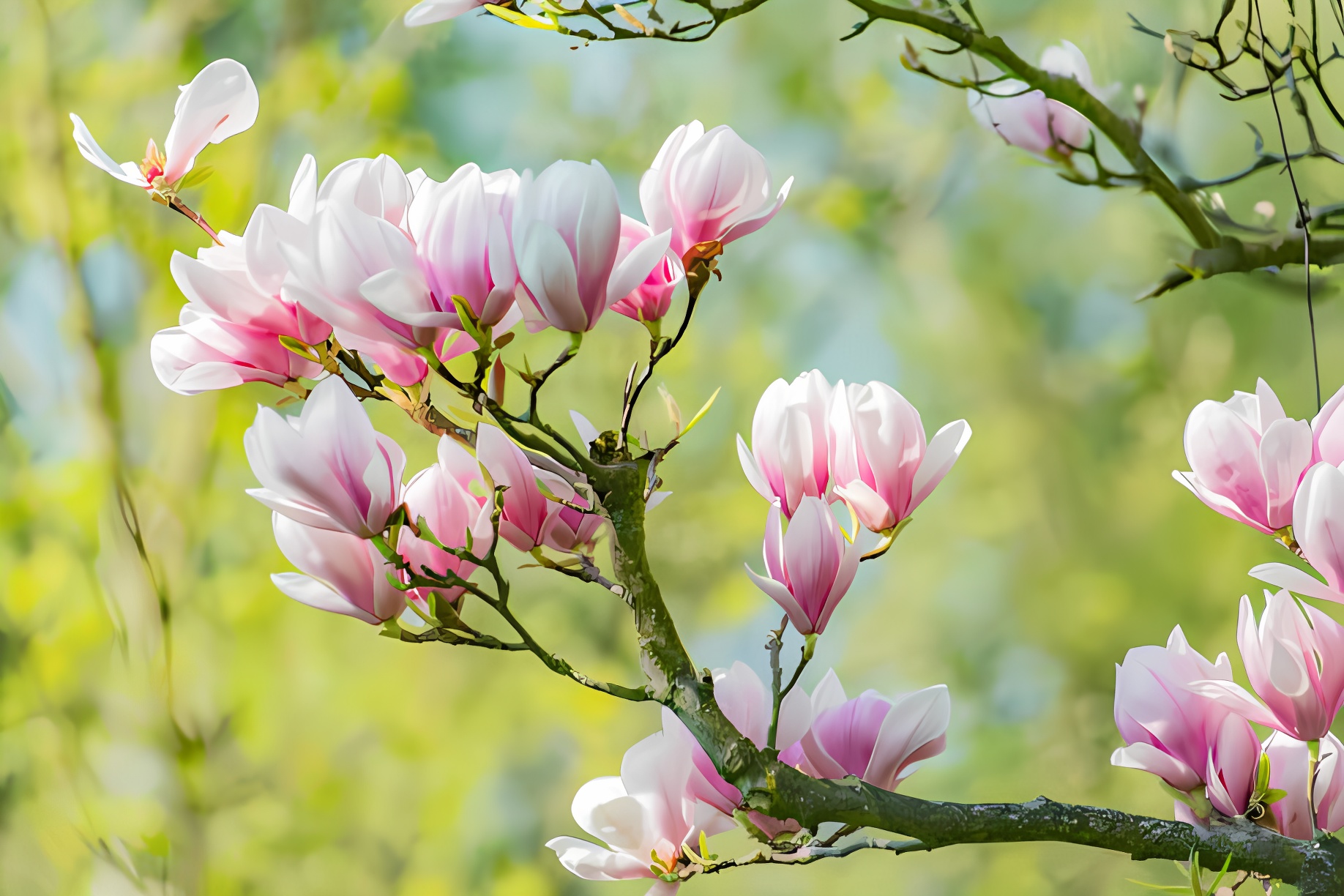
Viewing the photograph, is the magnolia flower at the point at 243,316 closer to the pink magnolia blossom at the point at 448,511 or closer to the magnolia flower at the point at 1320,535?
the pink magnolia blossom at the point at 448,511

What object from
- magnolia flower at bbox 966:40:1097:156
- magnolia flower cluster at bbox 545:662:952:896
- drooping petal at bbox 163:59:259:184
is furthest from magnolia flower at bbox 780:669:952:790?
magnolia flower at bbox 966:40:1097:156

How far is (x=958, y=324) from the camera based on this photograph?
64cm

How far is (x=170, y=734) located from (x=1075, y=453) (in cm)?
63

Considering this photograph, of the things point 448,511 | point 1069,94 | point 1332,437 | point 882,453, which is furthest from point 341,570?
point 1069,94

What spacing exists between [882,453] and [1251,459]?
0.10 metres

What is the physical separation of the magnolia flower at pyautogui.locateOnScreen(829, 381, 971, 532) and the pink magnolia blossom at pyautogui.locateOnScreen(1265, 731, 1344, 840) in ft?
0.38

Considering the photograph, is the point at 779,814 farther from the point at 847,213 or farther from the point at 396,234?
the point at 847,213

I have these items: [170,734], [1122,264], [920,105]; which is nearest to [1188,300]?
[1122,264]

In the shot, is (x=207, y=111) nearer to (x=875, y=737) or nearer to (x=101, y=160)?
(x=101, y=160)

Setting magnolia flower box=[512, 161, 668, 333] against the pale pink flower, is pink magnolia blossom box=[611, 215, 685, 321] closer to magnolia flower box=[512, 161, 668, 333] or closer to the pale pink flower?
magnolia flower box=[512, 161, 668, 333]

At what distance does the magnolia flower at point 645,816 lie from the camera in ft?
0.84

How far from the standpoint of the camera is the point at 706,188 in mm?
250

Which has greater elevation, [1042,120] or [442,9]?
[1042,120]

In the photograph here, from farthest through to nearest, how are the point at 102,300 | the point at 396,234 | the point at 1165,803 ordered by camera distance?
1. the point at 102,300
2. the point at 1165,803
3. the point at 396,234
